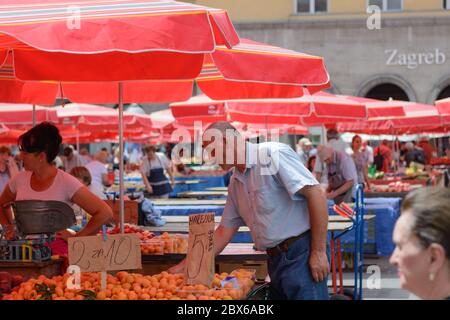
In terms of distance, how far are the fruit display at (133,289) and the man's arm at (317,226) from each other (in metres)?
0.43

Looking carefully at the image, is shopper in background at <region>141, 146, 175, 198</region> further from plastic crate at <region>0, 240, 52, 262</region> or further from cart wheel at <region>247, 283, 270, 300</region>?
cart wheel at <region>247, 283, 270, 300</region>

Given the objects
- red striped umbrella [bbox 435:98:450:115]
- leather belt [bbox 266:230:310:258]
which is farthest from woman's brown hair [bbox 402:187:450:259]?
red striped umbrella [bbox 435:98:450:115]

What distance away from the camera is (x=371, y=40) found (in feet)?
122

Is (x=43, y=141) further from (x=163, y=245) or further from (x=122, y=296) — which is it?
(x=122, y=296)

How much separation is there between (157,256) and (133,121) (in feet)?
50.7

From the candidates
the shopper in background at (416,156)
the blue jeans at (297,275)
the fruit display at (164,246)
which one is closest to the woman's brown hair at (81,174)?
the fruit display at (164,246)

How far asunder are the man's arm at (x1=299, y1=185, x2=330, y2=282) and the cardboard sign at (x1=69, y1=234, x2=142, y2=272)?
3.35 feet

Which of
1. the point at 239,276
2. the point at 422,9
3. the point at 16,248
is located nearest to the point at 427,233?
the point at 239,276

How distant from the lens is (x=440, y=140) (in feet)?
139

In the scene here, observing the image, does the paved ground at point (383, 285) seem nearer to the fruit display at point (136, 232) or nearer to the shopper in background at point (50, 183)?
the fruit display at point (136, 232)

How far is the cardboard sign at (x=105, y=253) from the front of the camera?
5.18m

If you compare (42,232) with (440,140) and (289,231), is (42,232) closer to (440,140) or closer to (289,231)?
(289,231)

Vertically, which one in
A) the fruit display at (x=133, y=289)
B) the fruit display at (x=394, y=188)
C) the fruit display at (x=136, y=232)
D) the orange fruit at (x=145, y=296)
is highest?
the fruit display at (x=136, y=232)

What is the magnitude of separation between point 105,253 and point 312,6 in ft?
115
